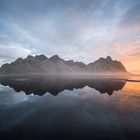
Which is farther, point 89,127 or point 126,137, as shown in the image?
point 89,127

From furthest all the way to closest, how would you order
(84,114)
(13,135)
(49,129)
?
1. (84,114)
2. (49,129)
3. (13,135)

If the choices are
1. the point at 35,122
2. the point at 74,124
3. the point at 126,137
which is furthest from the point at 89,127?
the point at 35,122

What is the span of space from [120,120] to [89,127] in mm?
3903

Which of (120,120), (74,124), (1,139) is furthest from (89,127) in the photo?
(1,139)

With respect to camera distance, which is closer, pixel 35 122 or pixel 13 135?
pixel 13 135

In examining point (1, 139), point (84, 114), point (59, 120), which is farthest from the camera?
point (84, 114)

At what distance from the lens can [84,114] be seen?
13961mm

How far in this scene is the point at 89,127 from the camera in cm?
1040

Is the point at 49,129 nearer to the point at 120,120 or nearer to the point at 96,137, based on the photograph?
the point at 96,137

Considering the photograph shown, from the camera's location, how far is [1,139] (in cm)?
827

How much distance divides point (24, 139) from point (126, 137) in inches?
315

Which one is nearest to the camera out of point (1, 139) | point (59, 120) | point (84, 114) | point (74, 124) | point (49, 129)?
point (1, 139)

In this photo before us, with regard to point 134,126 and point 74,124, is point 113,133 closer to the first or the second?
point 134,126

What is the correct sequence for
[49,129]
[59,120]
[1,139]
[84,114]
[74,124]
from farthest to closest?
1. [84,114]
2. [59,120]
3. [74,124]
4. [49,129]
5. [1,139]
